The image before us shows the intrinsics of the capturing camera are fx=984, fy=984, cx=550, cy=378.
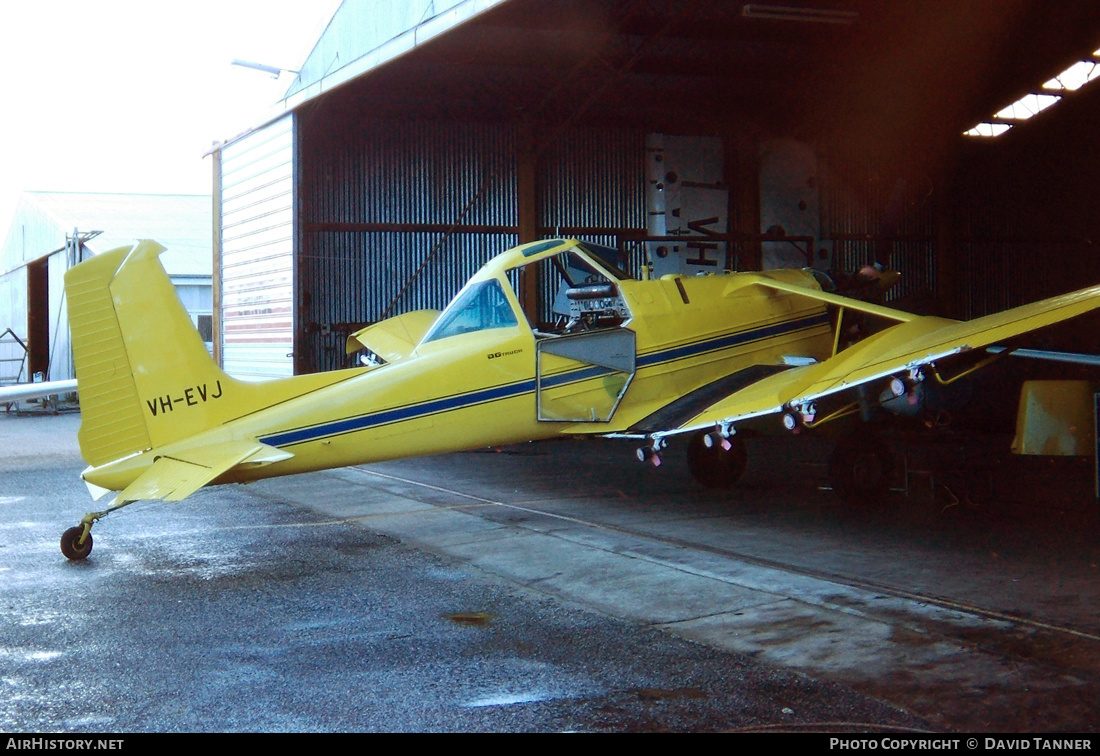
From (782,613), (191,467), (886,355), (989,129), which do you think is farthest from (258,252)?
(989,129)

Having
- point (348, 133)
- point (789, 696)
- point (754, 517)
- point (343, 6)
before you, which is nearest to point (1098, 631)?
point (789, 696)

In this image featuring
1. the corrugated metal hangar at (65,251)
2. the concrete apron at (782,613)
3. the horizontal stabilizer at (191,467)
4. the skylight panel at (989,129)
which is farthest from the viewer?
the corrugated metal hangar at (65,251)

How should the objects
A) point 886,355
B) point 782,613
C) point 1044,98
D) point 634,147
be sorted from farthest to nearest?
point 1044,98 < point 634,147 < point 886,355 < point 782,613

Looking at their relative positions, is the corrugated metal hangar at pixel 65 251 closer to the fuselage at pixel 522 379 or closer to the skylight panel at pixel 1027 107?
the skylight panel at pixel 1027 107

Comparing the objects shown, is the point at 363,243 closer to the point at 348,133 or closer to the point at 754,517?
the point at 348,133

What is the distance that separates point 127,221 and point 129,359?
32.6m

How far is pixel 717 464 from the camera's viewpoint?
10625 mm

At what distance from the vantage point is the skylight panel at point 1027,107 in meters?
20.1

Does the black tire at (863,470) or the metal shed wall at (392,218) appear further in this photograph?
the metal shed wall at (392,218)

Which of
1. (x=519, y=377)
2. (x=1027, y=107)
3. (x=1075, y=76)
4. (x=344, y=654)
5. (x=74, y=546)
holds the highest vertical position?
(x=1075, y=76)

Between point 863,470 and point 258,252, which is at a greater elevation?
point 258,252

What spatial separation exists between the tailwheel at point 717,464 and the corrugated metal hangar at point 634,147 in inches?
271

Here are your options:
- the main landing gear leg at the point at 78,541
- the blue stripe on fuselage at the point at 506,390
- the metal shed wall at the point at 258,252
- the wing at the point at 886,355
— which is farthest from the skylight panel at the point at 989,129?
the main landing gear leg at the point at 78,541

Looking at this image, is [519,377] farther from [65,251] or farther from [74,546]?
[65,251]
